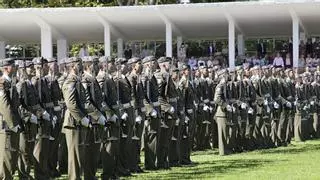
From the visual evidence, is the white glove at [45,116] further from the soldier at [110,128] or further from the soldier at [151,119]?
the soldier at [151,119]

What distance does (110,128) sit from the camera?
14414 mm

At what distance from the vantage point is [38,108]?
14641 mm

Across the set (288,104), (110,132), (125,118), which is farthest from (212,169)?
(288,104)

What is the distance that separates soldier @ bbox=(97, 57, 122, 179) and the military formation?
0.7 inches

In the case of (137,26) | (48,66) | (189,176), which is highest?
(137,26)

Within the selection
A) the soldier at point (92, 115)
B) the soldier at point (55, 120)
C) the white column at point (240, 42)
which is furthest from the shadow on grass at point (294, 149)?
the white column at point (240, 42)

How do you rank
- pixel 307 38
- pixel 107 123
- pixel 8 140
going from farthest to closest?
1. pixel 307 38
2. pixel 107 123
3. pixel 8 140

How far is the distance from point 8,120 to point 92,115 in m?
1.49

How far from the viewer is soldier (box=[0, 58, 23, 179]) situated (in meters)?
12.8

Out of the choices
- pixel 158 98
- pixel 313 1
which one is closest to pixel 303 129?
pixel 313 1

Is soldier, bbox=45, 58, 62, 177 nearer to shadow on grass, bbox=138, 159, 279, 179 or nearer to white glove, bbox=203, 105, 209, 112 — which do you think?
shadow on grass, bbox=138, 159, 279, 179

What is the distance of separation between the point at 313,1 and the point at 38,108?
69.9ft

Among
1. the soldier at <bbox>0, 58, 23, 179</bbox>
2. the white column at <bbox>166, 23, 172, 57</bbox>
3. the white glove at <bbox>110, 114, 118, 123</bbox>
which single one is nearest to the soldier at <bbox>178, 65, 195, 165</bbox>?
the white glove at <bbox>110, 114, 118, 123</bbox>

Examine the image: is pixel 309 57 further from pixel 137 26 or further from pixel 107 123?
pixel 107 123
